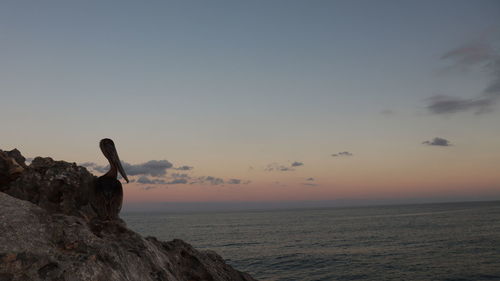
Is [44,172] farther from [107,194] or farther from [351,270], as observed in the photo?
[351,270]

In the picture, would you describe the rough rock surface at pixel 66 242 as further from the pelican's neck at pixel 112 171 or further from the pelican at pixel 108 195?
the pelican's neck at pixel 112 171

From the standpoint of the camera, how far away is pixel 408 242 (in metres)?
60.4

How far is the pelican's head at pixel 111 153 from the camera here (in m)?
10.1

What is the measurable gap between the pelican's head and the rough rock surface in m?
1.53

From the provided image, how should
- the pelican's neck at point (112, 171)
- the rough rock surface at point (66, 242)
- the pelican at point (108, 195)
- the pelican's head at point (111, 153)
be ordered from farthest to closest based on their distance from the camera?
the pelican's head at point (111, 153)
the pelican's neck at point (112, 171)
the pelican at point (108, 195)
the rough rock surface at point (66, 242)

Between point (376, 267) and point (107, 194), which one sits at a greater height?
point (107, 194)

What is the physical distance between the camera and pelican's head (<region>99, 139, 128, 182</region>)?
10.1 m

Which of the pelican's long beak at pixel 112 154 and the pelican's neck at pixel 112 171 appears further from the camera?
the pelican's long beak at pixel 112 154

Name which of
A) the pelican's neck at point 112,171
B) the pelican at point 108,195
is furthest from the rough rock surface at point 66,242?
the pelican's neck at point 112,171

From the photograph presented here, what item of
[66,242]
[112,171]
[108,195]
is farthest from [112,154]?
[66,242]

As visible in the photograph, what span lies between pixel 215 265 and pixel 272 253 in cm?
4214

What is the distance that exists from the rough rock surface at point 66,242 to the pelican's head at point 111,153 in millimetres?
1526

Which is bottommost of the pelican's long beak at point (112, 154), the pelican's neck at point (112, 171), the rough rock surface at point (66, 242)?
the rough rock surface at point (66, 242)

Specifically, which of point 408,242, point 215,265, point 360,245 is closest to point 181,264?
point 215,265
